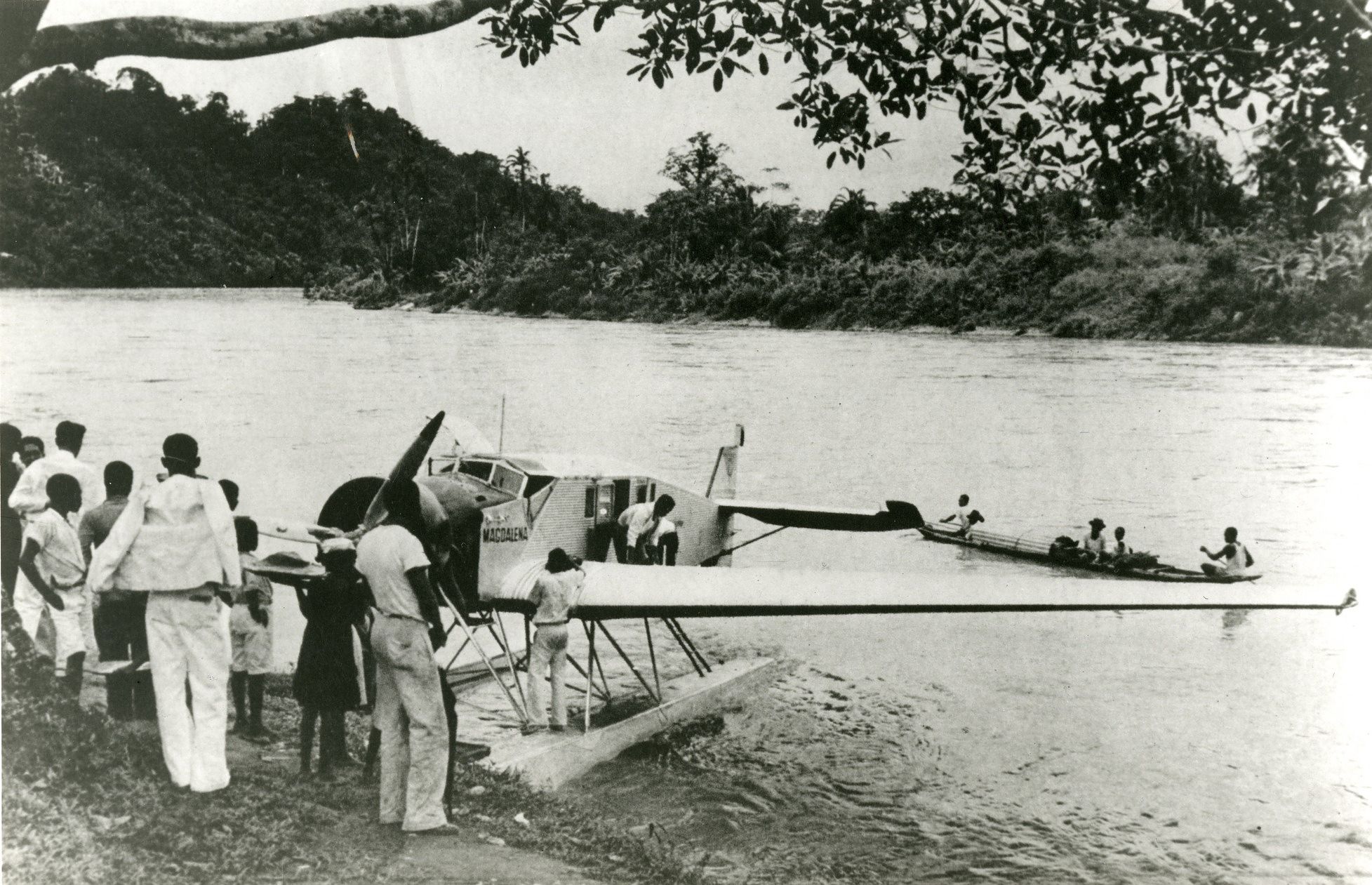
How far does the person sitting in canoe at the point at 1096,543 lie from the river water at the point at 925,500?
1195 millimetres

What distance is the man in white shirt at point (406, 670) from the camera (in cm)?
595

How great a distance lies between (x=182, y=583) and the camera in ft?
19.3

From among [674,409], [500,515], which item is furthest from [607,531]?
A: [674,409]

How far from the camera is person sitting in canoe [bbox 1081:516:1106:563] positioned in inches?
709

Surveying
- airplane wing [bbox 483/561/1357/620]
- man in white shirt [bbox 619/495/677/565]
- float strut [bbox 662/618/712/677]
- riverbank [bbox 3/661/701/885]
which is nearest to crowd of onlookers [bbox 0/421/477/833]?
riverbank [bbox 3/661/701/885]

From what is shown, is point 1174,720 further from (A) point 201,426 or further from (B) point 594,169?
(A) point 201,426

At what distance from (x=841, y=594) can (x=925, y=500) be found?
50.8ft

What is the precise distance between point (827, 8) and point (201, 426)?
57.5ft

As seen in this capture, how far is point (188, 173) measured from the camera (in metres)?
11.4

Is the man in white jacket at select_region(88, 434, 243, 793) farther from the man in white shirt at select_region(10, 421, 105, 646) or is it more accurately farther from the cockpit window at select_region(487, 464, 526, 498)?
the cockpit window at select_region(487, 464, 526, 498)

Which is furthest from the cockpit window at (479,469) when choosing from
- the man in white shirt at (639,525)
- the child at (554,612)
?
the man in white shirt at (639,525)

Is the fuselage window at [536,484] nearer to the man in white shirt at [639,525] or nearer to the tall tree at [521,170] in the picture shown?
the man in white shirt at [639,525]

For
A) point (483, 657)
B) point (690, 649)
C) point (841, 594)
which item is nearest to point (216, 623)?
point (483, 657)

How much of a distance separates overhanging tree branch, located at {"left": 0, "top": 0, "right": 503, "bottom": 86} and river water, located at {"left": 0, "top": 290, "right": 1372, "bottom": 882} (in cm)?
230
